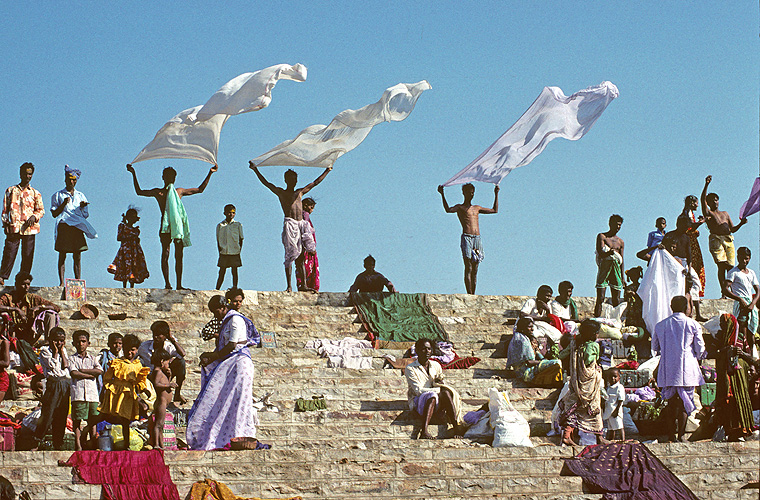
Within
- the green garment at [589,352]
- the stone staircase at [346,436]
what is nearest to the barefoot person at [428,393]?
the stone staircase at [346,436]

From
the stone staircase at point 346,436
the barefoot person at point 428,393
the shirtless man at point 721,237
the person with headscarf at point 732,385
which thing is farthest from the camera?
the shirtless man at point 721,237

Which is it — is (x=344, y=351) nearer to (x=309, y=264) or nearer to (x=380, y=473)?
(x=309, y=264)

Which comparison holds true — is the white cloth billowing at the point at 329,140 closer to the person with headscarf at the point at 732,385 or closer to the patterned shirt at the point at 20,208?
the patterned shirt at the point at 20,208

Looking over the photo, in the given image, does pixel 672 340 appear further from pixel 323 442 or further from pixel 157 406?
pixel 157 406

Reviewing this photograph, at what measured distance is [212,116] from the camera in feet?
55.6

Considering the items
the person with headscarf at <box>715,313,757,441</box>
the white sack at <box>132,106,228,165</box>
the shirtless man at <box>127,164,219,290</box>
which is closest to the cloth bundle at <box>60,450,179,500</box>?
the person with headscarf at <box>715,313,757,441</box>

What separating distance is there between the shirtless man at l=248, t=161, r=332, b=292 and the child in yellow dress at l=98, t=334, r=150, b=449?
238 inches

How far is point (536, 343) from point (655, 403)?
1812 millimetres

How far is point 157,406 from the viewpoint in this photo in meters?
11.1

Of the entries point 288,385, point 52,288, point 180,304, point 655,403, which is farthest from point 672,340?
point 52,288

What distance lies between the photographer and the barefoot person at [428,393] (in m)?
12.4

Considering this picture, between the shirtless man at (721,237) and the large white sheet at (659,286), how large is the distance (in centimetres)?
185

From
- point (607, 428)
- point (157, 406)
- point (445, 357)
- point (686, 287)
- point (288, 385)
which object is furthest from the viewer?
point (686, 287)

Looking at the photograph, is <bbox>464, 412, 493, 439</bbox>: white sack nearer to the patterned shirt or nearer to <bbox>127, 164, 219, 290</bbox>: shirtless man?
<bbox>127, 164, 219, 290</bbox>: shirtless man
